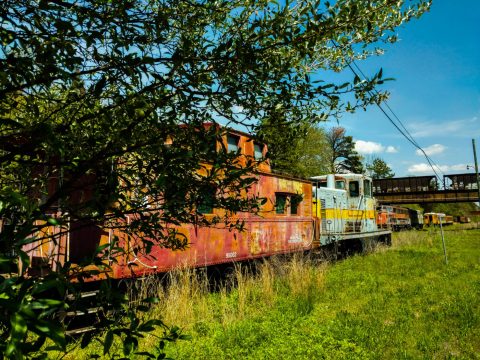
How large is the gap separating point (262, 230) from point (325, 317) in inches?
138

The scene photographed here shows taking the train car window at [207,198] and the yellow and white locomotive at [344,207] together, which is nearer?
the train car window at [207,198]

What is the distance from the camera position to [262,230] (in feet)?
33.9

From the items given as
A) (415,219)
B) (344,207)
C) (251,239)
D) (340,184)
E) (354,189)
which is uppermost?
(340,184)

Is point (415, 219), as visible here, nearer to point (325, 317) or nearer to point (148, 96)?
point (325, 317)

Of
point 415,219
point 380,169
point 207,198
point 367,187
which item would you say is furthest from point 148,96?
point 380,169

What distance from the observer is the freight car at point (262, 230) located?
17.2ft

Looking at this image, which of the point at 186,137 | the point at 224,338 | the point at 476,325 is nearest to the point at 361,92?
the point at 186,137

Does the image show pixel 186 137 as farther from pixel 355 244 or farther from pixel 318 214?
pixel 355 244

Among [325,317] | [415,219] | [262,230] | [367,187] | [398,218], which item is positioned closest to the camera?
[325,317]

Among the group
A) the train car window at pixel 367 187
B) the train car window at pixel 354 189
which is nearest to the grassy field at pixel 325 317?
the train car window at pixel 354 189

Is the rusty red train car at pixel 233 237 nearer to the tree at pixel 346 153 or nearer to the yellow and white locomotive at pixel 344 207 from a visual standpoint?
the yellow and white locomotive at pixel 344 207

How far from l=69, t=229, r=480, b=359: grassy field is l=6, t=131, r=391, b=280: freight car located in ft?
2.18

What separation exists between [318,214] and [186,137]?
12932 mm

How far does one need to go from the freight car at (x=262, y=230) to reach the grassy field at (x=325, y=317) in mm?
663
